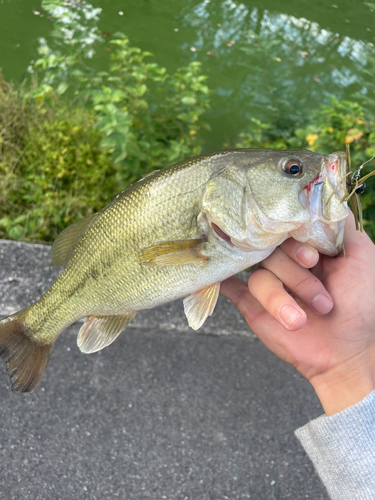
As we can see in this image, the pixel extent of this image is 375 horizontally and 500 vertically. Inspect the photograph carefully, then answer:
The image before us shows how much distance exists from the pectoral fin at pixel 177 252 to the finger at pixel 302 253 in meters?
0.34

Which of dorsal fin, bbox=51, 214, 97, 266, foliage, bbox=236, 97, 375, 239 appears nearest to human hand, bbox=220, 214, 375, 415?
dorsal fin, bbox=51, 214, 97, 266

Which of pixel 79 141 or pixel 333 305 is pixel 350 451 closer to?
pixel 333 305

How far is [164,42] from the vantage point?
21.0ft

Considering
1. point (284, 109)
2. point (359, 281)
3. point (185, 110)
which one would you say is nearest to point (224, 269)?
point (359, 281)

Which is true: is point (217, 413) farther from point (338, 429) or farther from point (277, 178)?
point (277, 178)

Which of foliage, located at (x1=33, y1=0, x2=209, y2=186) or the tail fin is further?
foliage, located at (x1=33, y1=0, x2=209, y2=186)

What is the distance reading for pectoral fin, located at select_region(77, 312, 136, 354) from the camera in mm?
1663

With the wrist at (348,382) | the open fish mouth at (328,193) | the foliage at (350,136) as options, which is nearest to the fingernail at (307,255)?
the open fish mouth at (328,193)

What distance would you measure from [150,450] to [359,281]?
1530 mm

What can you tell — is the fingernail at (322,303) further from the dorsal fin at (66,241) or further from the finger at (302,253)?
the dorsal fin at (66,241)

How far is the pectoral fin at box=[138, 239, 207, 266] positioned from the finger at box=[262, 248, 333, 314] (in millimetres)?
328

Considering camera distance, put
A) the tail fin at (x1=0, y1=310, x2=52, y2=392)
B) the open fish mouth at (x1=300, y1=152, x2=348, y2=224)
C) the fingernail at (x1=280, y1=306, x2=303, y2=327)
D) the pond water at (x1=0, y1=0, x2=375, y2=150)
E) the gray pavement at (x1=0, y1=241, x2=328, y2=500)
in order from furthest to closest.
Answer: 1. the pond water at (x1=0, y1=0, x2=375, y2=150)
2. the gray pavement at (x1=0, y1=241, x2=328, y2=500)
3. the tail fin at (x1=0, y1=310, x2=52, y2=392)
4. the fingernail at (x1=280, y1=306, x2=303, y2=327)
5. the open fish mouth at (x1=300, y1=152, x2=348, y2=224)

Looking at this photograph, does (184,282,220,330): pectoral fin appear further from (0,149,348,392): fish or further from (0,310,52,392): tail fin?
(0,310,52,392): tail fin

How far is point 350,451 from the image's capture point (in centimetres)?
136
